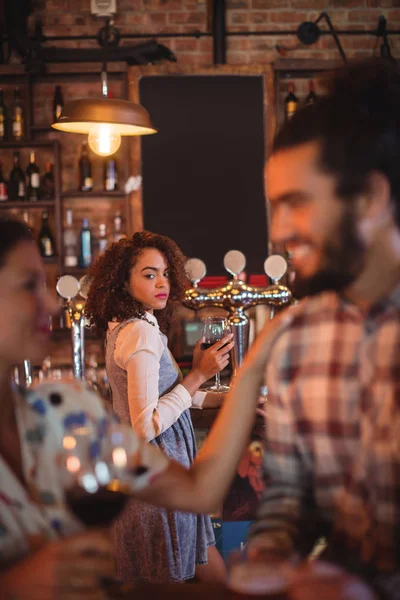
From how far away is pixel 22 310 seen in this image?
123 cm

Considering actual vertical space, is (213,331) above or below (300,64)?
below

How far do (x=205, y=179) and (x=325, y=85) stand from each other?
13.6 feet

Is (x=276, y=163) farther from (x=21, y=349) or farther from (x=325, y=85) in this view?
(x=21, y=349)

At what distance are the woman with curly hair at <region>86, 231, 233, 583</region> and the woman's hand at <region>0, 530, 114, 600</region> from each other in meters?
1.39

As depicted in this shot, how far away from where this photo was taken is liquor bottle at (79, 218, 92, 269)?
525 cm

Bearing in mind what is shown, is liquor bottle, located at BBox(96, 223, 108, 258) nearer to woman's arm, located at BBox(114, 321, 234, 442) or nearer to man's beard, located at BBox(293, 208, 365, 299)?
woman's arm, located at BBox(114, 321, 234, 442)

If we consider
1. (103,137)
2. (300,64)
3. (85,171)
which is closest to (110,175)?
(85,171)

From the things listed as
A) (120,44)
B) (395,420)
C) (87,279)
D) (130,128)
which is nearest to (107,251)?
(87,279)

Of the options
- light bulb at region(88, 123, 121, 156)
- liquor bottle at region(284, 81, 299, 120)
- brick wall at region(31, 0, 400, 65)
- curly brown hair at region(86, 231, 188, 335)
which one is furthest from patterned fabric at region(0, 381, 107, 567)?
brick wall at region(31, 0, 400, 65)

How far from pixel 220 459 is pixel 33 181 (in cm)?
427

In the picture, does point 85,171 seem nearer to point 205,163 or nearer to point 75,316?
point 205,163

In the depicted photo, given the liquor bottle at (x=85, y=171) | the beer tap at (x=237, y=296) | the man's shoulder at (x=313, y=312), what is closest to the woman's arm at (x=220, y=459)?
the man's shoulder at (x=313, y=312)

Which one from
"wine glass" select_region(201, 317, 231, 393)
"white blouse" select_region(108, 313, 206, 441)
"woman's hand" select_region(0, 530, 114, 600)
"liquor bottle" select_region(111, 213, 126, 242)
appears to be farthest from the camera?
"liquor bottle" select_region(111, 213, 126, 242)

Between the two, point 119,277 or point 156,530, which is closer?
point 156,530
